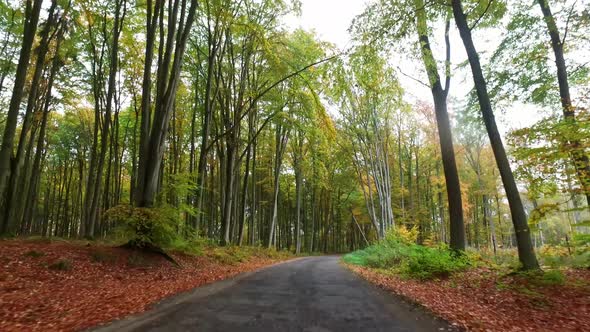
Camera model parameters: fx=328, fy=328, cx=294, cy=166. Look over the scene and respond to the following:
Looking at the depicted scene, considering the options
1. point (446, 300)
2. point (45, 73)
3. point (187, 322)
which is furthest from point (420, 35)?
point (45, 73)

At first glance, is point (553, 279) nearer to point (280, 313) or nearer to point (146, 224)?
point (280, 313)

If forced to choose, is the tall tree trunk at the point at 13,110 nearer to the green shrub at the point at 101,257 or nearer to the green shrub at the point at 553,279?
the green shrub at the point at 101,257

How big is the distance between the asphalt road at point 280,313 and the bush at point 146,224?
11.2ft

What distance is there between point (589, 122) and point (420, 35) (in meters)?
6.09

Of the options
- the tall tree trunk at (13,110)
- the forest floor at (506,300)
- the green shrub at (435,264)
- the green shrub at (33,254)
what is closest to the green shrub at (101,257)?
the green shrub at (33,254)

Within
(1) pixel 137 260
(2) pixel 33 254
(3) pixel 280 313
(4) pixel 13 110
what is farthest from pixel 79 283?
(4) pixel 13 110

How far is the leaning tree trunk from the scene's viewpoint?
765 centimetres

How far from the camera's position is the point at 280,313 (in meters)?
5.29

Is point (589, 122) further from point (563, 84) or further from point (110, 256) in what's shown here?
point (110, 256)

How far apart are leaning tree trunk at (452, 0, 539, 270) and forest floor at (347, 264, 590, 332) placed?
2.00 feet

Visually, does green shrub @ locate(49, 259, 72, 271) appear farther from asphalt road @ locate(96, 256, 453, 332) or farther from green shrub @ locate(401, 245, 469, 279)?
green shrub @ locate(401, 245, 469, 279)

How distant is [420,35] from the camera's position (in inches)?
440

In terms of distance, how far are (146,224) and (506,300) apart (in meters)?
9.48

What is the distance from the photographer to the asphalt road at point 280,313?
177 inches
